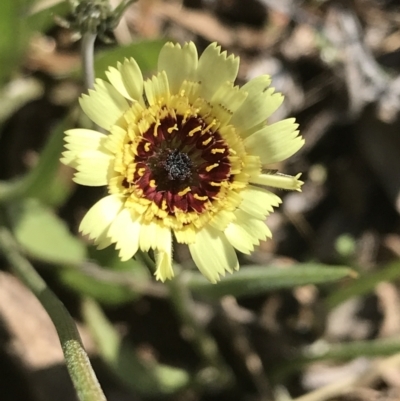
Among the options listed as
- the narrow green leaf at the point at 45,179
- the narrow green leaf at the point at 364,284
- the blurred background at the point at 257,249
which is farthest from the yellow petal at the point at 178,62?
the narrow green leaf at the point at 364,284

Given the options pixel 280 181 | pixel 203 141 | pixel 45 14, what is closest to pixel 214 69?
pixel 203 141

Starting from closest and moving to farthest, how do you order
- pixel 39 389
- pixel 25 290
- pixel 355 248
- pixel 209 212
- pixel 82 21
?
pixel 82 21 → pixel 209 212 → pixel 39 389 → pixel 25 290 → pixel 355 248

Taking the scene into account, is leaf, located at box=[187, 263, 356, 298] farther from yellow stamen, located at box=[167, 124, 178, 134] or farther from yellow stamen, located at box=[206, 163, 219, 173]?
yellow stamen, located at box=[167, 124, 178, 134]

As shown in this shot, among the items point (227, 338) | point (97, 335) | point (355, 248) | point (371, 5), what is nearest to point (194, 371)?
point (227, 338)

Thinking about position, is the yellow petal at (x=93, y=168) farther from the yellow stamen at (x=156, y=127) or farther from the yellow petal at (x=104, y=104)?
the yellow stamen at (x=156, y=127)

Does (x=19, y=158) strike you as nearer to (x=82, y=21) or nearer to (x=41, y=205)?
(x=41, y=205)

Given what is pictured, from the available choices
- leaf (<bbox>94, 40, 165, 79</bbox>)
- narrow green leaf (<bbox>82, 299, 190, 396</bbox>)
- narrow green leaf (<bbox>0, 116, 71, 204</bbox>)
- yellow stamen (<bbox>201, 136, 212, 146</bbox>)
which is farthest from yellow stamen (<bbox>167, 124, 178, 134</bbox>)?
narrow green leaf (<bbox>82, 299, 190, 396</bbox>)
